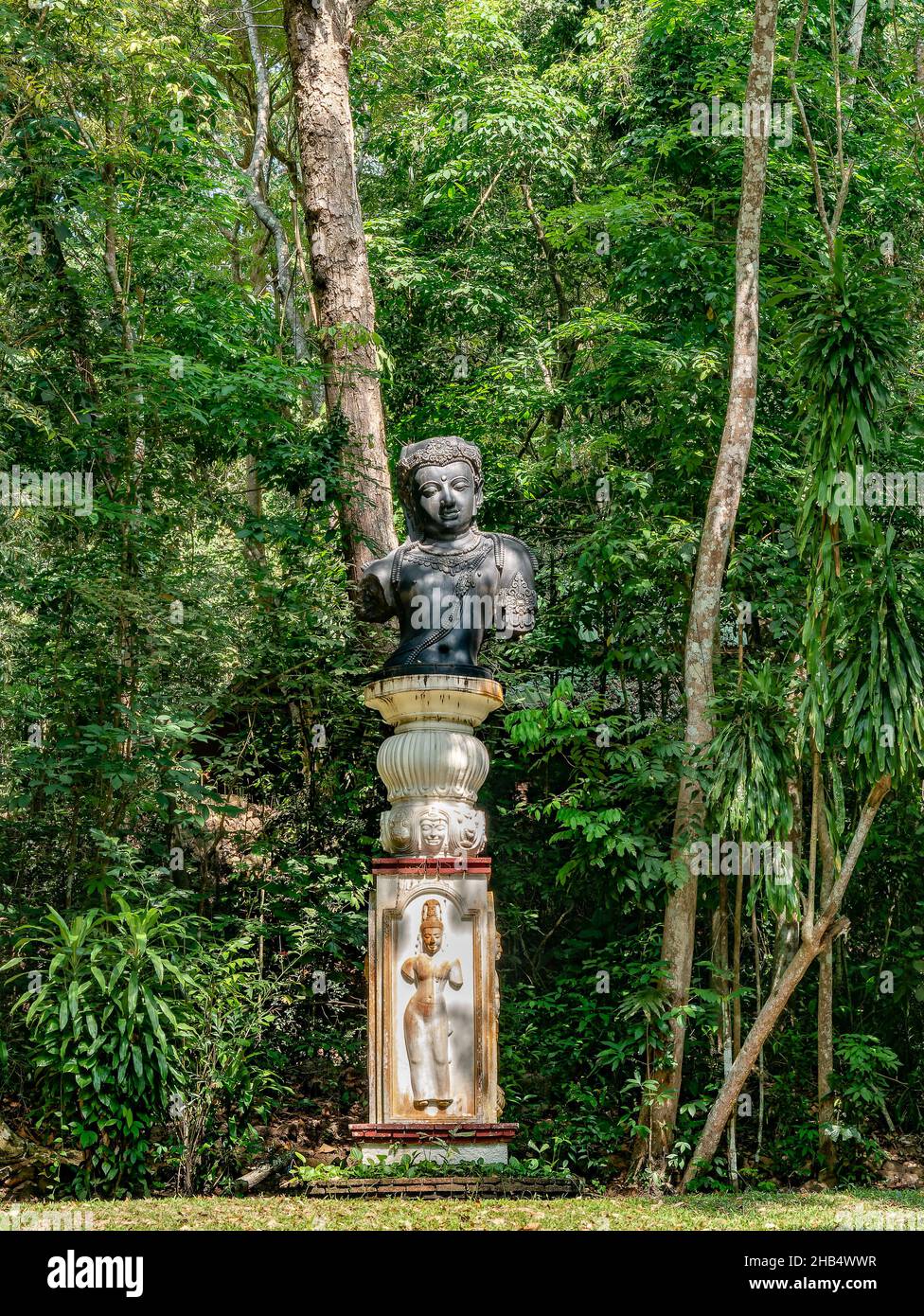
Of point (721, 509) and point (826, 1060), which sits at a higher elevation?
point (721, 509)

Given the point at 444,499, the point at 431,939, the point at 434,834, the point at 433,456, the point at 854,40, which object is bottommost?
the point at 431,939

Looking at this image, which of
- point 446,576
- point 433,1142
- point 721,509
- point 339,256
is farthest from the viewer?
point 339,256

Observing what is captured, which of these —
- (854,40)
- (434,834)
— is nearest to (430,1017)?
(434,834)

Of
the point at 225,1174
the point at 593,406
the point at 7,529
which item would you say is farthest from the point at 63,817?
the point at 593,406

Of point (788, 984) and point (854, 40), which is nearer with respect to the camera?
point (788, 984)

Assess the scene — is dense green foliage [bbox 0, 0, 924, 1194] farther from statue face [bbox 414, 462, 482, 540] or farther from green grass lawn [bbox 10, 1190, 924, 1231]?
statue face [bbox 414, 462, 482, 540]

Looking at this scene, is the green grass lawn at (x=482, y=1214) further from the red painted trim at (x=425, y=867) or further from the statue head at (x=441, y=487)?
the statue head at (x=441, y=487)

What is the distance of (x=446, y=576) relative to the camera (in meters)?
7.12

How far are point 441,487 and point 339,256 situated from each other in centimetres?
274

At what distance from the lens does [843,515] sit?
7031 mm

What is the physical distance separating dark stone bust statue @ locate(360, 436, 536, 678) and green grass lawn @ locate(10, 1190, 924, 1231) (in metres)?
2.40

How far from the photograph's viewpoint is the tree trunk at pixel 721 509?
768 cm

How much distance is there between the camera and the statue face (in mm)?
7184

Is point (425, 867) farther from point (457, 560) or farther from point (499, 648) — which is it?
point (499, 648)
